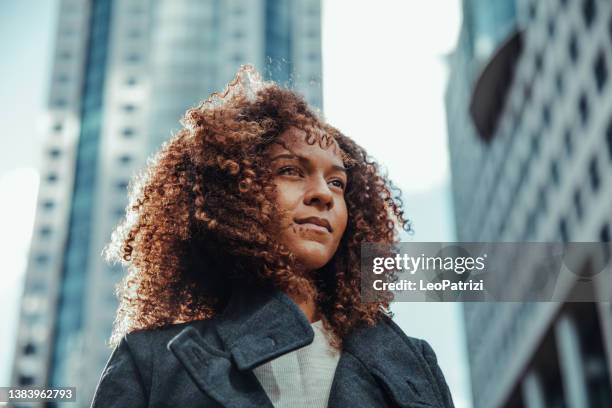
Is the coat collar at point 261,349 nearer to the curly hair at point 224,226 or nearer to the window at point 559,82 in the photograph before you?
the curly hair at point 224,226

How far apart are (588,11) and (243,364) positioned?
32435 mm

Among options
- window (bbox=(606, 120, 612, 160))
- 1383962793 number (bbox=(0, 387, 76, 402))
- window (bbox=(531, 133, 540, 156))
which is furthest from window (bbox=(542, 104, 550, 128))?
→ 1383962793 number (bbox=(0, 387, 76, 402))

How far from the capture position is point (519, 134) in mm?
45688

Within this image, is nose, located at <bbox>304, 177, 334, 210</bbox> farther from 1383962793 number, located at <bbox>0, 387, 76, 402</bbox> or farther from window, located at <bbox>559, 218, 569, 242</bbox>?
window, located at <bbox>559, 218, 569, 242</bbox>

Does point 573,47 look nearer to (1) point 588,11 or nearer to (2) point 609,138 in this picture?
(1) point 588,11

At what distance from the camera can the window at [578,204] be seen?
3303cm

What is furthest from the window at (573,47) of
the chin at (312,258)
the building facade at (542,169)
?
the chin at (312,258)

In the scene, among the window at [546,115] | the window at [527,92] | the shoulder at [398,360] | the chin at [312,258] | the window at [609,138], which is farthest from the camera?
the window at [527,92]

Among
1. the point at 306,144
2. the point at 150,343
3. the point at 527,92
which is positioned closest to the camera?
the point at 150,343

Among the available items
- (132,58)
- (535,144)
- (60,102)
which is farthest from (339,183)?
(60,102)

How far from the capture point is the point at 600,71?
30562mm

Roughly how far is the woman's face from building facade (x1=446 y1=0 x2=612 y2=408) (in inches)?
1102

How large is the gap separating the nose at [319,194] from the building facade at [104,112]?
2369 inches

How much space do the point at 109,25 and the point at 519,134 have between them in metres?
37.1
